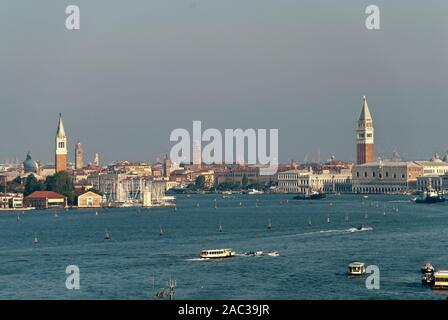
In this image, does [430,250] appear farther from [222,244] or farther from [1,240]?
[1,240]

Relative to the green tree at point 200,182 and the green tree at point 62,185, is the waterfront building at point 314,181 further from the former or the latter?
the green tree at point 62,185

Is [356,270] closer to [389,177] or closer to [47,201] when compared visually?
[47,201]

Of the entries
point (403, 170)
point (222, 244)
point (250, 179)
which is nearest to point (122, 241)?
point (222, 244)

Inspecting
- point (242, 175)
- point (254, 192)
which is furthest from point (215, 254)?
point (242, 175)

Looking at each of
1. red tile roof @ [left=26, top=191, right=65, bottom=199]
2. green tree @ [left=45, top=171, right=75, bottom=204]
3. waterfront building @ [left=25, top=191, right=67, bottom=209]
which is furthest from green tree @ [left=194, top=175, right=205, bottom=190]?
waterfront building @ [left=25, top=191, right=67, bottom=209]

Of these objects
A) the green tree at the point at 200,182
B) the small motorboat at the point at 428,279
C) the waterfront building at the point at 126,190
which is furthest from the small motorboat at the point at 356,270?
the green tree at the point at 200,182
